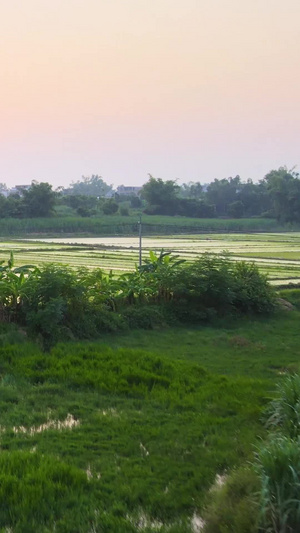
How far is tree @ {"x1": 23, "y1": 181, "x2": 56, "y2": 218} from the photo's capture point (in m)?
46.6

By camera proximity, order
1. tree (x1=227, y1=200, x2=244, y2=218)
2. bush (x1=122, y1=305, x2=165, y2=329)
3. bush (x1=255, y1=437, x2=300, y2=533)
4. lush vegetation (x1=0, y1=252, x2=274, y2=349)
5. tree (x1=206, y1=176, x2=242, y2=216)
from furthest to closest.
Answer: tree (x1=206, y1=176, x2=242, y2=216) → tree (x1=227, y1=200, x2=244, y2=218) → bush (x1=122, y1=305, x2=165, y2=329) → lush vegetation (x1=0, y1=252, x2=274, y2=349) → bush (x1=255, y1=437, x2=300, y2=533)

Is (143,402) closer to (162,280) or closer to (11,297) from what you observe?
(11,297)

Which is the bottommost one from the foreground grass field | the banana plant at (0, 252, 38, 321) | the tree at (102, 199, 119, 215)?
the foreground grass field

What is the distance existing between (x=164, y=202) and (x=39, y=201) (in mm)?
16661

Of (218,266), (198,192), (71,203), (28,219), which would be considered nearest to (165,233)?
(28,219)

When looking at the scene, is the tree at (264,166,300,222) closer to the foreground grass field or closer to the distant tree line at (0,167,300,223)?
the distant tree line at (0,167,300,223)

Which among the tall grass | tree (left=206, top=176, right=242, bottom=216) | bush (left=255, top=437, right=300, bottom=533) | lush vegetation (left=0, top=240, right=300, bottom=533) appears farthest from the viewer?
tree (left=206, top=176, right=242, bottom=216)

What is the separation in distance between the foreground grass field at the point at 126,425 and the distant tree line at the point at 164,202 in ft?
127

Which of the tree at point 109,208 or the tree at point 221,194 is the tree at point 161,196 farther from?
the tree at point 221,194

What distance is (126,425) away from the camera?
5332mm

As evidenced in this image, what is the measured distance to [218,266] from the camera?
10484mm

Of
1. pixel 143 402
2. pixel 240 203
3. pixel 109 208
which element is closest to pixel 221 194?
pixel 240 203

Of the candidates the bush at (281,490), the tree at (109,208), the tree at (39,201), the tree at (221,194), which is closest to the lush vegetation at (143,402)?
the bush at (281,490)

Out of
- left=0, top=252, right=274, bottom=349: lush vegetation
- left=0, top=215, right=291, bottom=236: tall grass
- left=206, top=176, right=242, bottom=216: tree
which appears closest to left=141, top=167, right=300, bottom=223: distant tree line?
left=206, top=176, right=242, bottom=216: tree
